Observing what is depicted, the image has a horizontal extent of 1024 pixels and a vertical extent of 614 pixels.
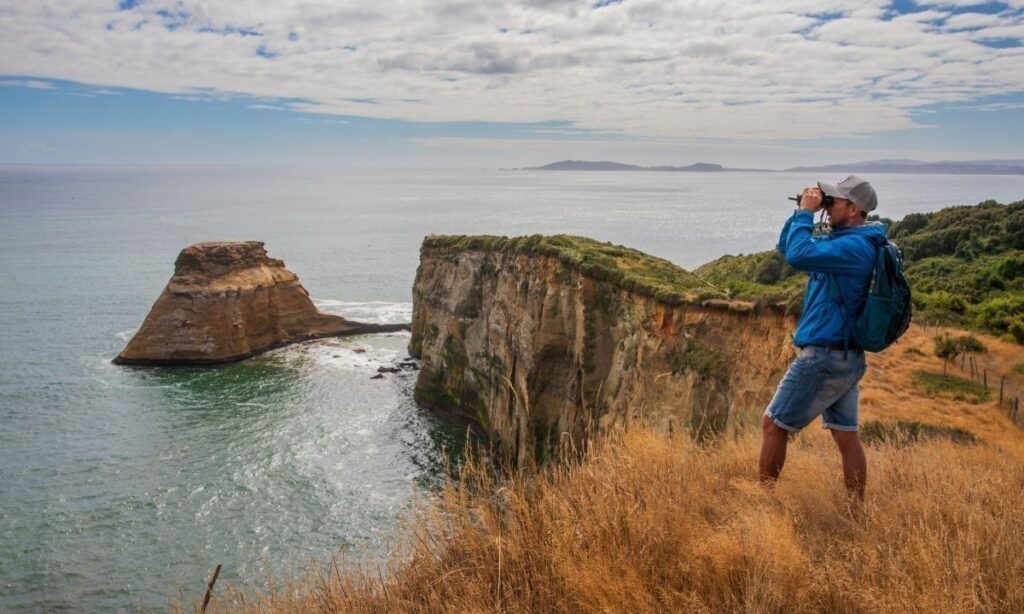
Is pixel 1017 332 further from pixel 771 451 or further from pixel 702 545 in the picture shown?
pixel 702 545

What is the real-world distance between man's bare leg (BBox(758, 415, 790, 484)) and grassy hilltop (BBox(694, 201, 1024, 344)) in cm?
1268

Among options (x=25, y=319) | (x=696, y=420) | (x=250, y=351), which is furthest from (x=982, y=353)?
(x=25, y=319)

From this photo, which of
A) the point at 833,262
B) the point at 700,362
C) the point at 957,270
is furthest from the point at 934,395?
the point at 957,270

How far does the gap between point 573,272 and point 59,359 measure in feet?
128

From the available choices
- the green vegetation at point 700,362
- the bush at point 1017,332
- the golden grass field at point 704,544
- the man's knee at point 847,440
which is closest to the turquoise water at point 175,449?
the golden grass field at point 704,544

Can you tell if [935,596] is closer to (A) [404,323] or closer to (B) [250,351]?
(B) [250,351]

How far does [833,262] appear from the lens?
5148 millimetres

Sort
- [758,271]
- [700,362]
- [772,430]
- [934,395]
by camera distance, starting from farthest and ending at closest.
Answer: [758,271], [700,362], [934,395], [772,430]

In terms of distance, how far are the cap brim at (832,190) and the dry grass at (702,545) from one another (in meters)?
2.45

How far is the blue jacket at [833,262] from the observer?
512cm

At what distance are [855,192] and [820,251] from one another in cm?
64

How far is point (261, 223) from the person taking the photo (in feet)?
461

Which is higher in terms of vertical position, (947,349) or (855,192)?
(855,192)

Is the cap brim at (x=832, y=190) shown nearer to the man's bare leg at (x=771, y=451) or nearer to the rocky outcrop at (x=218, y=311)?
the man's bare leg at (x=771, y=451)
